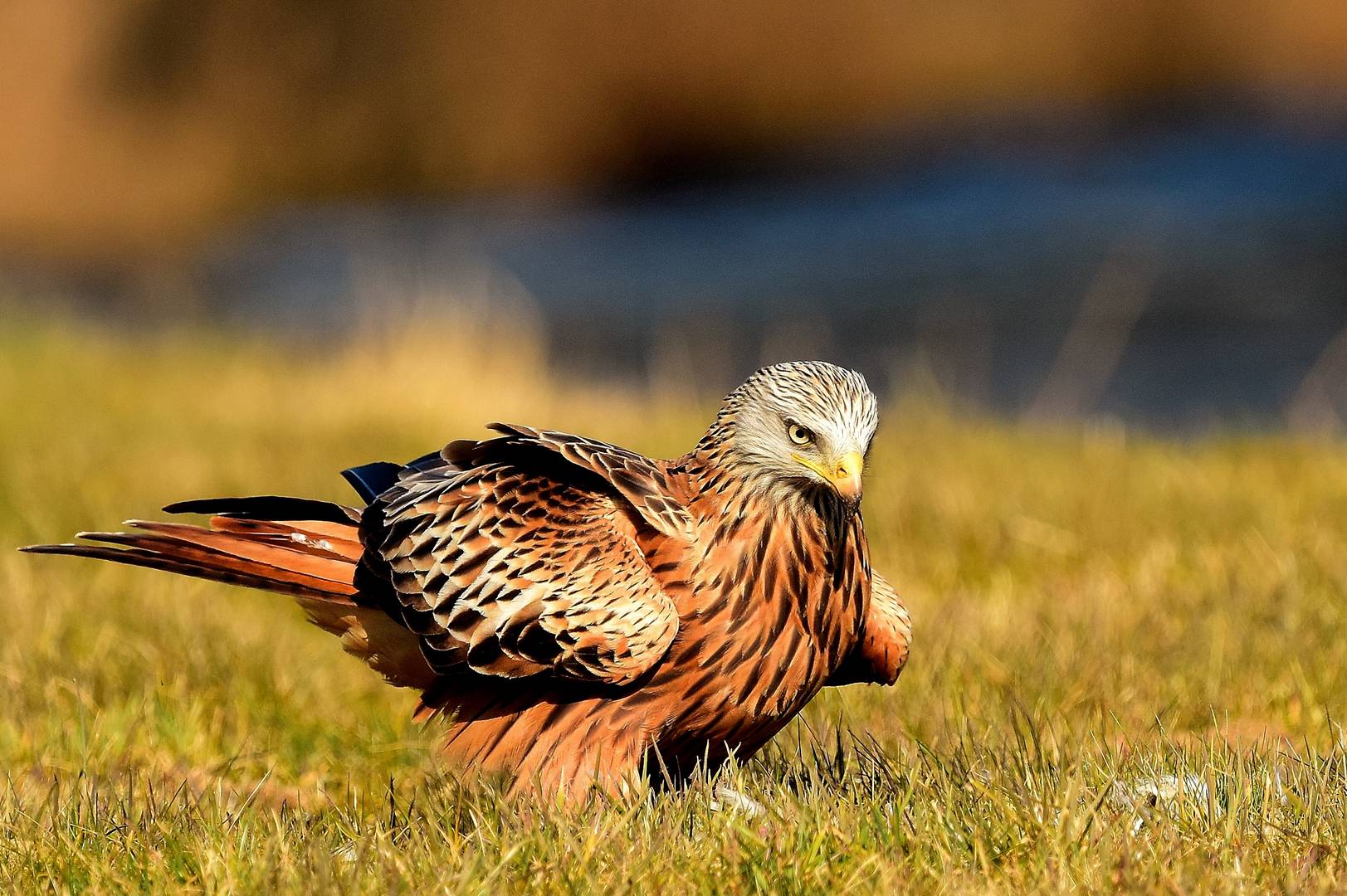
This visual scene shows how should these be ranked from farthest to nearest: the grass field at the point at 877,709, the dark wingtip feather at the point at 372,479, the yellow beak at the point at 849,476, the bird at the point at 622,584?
the dark wingtip feather at the point at 372,479 → the bird at the point at 622,584 → the yellow beak at the point at 849,476 → the grass field at the point at 877,709

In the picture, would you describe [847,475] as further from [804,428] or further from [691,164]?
[691,164]

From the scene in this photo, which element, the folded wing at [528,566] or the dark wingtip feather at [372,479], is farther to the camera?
the dark wingtip feather at [372,479]

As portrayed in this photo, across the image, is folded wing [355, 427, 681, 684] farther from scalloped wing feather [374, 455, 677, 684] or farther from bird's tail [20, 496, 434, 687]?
bird's tail [20, 496, 434, 687]

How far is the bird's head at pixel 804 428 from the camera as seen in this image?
377 cm

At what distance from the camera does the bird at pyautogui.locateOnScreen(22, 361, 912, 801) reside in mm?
3857

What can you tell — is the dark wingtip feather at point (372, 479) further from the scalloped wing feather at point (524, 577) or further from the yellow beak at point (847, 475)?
the yellow beak at point (847, 475)

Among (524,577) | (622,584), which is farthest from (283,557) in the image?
(622,584)

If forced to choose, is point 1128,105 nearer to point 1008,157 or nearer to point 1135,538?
point 1008,157

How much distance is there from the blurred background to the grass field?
8.40 meters

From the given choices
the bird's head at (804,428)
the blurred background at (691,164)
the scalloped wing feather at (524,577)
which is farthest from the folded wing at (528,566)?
the blurred background at (691,164)

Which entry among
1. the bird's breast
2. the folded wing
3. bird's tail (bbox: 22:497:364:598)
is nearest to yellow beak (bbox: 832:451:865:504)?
the bird's breast

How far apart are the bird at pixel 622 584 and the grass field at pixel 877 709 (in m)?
0.22

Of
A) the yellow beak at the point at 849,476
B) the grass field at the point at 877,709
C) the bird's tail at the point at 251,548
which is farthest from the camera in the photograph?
the bird's tail at the point at 251,548

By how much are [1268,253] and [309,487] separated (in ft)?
42.9
